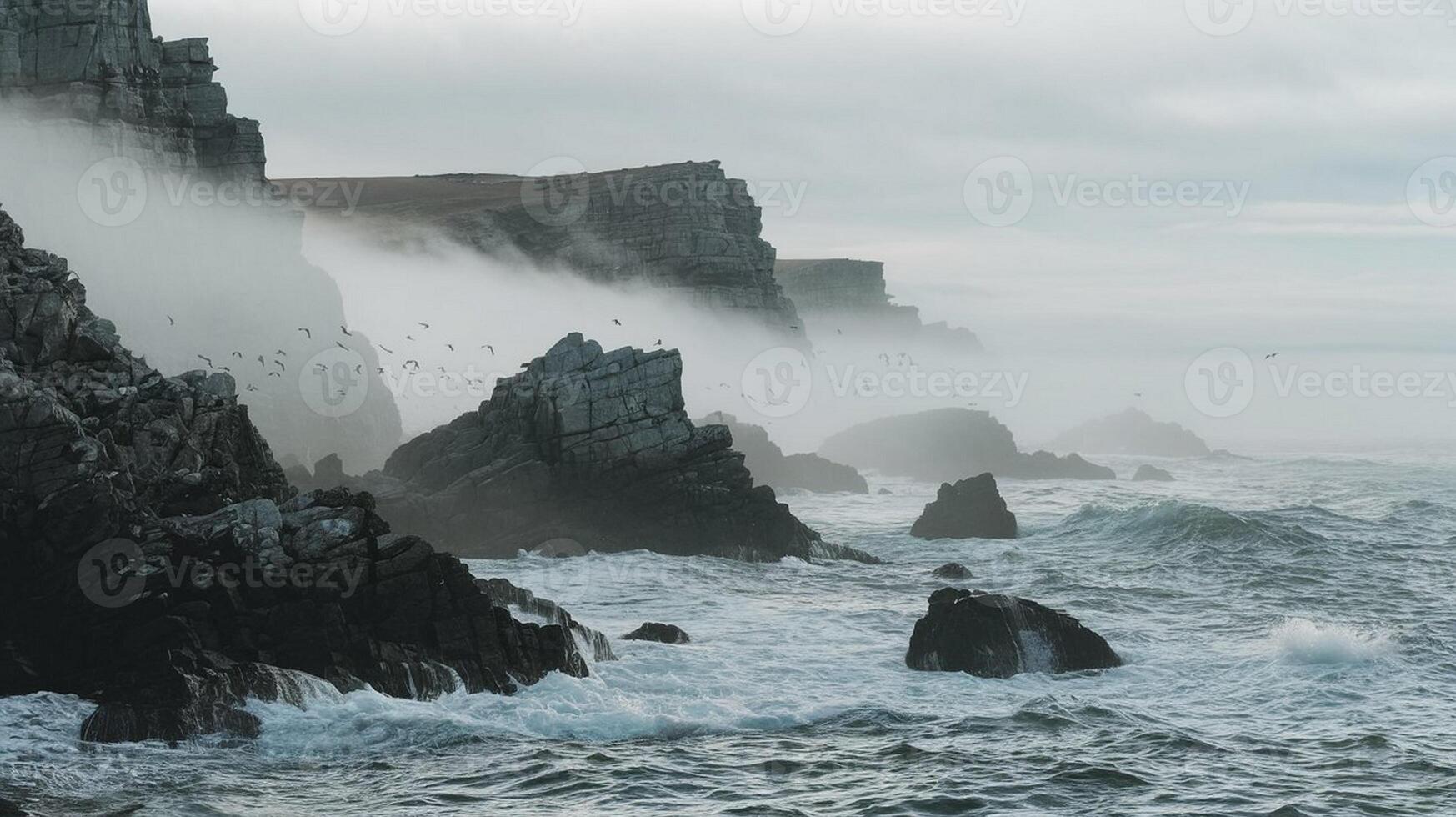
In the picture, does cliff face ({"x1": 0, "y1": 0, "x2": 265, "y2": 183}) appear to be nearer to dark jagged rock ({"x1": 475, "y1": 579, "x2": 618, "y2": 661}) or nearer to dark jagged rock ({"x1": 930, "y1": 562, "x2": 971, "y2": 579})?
dark jagged rock ({"x1": 475, "y1": 579, "x2": 618, "y2": 661})

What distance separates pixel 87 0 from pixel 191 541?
37.9 meters

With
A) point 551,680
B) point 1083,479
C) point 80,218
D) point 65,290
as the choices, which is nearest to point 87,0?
point 80,218

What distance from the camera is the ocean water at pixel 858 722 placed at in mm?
23250

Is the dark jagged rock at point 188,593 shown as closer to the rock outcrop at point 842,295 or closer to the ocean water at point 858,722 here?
the ocean water at point 858,722

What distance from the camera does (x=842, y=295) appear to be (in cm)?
15312

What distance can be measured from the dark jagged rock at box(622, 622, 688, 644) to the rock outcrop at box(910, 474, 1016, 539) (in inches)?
999

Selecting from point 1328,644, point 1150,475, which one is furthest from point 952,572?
point 1150,475

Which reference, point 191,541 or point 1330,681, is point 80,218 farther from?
point 1330,681

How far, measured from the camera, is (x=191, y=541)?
2797cm

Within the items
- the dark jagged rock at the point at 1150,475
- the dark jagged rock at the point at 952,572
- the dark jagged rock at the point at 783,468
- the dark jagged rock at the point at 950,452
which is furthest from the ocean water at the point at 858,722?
the dark jagged rock at the point at 950,452

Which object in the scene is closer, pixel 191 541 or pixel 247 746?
pixel 247 746

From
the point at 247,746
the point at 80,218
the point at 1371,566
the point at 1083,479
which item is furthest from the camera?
the point at 1083,479

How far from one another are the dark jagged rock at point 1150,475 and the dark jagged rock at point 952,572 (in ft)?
151

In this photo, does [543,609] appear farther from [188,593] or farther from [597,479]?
[597,479]
